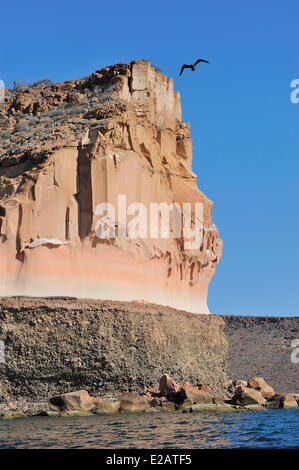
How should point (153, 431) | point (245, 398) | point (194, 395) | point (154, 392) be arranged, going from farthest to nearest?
1. point (245, 398)
2. point (154, 392)
3. point (194, 395)
4. point (153, 431)

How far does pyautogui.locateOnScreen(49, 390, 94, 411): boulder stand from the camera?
78.2ft

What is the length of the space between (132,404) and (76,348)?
3.01 m

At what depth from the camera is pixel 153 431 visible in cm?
1925

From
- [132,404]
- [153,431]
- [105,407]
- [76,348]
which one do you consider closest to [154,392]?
[132,404]

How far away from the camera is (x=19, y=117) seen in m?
36.0

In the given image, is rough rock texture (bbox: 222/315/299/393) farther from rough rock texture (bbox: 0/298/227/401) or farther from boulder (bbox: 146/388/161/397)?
rough rock texture (bbox: 0/298/227/401)

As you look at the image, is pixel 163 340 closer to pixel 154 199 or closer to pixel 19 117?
pixel 154 199

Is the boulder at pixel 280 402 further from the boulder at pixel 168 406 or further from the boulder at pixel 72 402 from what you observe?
the boulder at pixel 72 402

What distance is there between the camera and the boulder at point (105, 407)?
24.0 meters

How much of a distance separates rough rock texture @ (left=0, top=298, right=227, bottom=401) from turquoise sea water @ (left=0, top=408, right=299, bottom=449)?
2.60 meters

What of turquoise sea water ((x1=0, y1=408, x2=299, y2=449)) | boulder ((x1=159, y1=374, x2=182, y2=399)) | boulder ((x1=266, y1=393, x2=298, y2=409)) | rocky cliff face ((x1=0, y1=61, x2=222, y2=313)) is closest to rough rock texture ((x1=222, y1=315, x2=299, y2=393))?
boulder ((x1=266, y1=393, x2=298, y2=409))

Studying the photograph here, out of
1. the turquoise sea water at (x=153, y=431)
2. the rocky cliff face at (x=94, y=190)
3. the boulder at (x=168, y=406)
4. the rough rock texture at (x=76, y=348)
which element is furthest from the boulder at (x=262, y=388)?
the boulder at (x=168, y=406)

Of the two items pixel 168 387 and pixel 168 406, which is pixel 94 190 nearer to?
pixel 168 387
